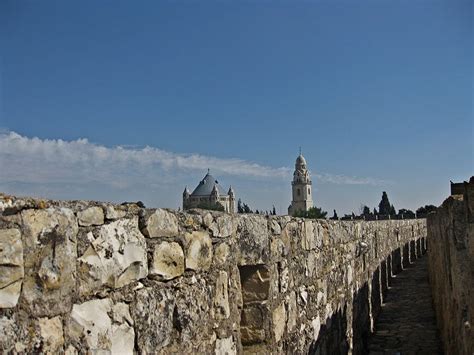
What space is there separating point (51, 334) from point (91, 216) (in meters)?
0.47

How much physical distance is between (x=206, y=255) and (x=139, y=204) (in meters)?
0.63

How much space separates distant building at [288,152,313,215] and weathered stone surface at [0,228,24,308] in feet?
313

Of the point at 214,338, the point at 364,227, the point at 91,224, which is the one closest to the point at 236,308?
the point at 214,338

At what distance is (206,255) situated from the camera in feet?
9.32

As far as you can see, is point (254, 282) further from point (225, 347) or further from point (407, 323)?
point (407, 323)

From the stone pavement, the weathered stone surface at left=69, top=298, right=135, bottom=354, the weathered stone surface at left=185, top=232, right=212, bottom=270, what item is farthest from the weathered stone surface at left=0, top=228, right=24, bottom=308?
the stone pavement

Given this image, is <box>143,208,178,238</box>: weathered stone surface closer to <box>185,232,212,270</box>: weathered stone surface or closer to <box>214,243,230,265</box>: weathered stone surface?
<box>185,232,212,270</box>: weathered stone surface

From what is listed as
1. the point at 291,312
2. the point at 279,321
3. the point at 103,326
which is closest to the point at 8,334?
the point at 103,326

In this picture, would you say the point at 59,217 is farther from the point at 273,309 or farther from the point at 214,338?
the point at 273,309

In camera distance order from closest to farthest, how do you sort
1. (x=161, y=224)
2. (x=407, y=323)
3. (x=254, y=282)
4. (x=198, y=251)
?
(x=161, y=224) < (x=198, y=251) < (x=254, y=282) < (x=407, y=323)

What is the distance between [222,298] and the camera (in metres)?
3.05

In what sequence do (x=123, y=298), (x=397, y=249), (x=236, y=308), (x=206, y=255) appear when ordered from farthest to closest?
1. (x=397, y=249)
2. (x=236, y=308)
3. (x=206, y=255)
4. (x=123, y=298)

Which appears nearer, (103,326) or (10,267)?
(10,267)

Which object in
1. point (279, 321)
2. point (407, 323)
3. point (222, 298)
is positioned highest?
point (222, 298)
